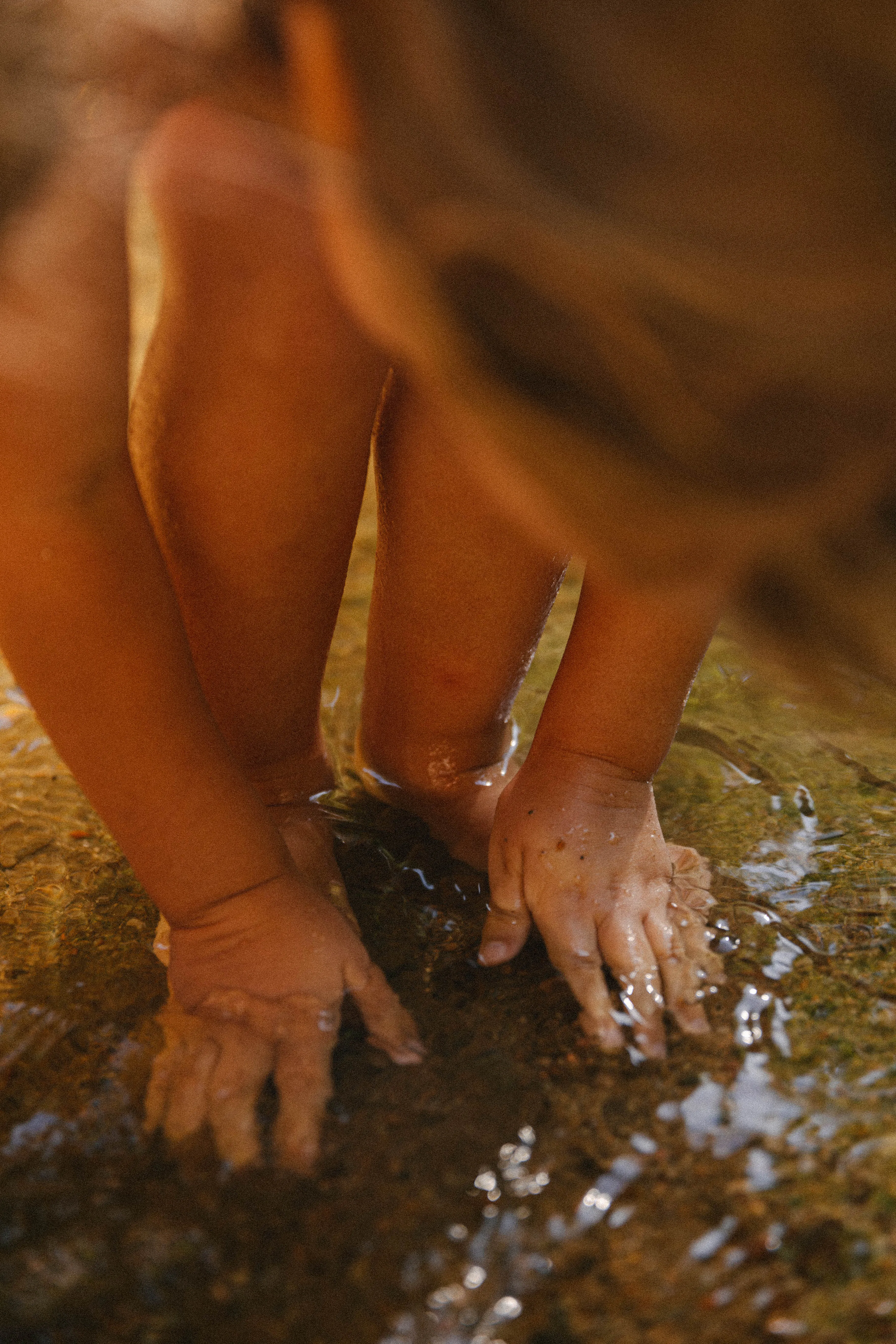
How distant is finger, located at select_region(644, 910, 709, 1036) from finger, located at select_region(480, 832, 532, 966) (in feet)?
0.33

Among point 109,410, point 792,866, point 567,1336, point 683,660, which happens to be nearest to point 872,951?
point 792,866

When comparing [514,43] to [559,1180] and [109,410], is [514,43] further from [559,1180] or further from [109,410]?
[559,1180]

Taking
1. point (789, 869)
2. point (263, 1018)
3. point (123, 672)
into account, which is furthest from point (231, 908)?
point (789, 869)

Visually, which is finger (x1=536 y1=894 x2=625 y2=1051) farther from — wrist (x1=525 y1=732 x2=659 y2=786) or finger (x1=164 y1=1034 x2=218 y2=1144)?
finger (x1=164 y1=1034 x2=218 y2=1144)

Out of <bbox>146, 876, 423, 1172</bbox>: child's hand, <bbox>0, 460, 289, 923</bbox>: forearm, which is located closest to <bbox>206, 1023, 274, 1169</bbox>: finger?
<bbox>146, 876, 423, 1172</bbox>: child's hand

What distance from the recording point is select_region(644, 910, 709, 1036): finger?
782 millimetres

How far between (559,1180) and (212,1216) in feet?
0.68

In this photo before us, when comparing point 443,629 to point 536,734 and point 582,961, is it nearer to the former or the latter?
point 536,734

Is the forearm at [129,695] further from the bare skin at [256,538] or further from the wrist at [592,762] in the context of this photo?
the wrist at [592,762]

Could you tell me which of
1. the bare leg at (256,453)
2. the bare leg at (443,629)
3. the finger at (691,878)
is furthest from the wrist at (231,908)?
the finger at (691,878)

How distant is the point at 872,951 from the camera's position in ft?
2.77

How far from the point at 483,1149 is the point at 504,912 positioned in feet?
0.78

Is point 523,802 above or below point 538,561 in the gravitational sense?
below

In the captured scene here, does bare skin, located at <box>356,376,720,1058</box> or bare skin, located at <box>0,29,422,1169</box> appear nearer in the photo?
bare skin, located at <box>0,29,422,1169</box>
